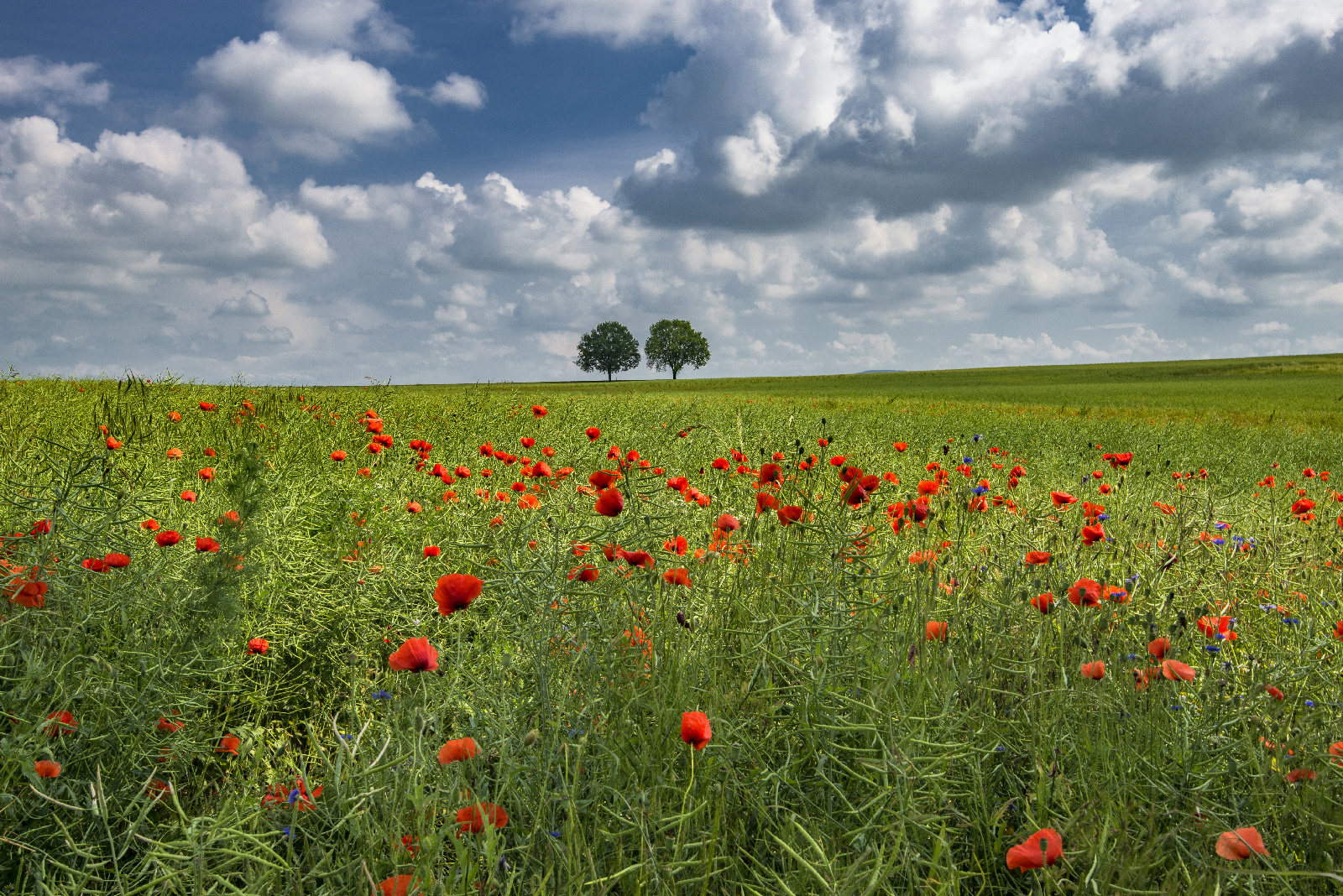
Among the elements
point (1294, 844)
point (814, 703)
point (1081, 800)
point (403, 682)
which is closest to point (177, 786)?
point (403, 682)

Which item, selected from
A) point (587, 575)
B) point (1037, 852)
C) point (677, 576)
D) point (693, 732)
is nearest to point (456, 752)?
point (693, 732)

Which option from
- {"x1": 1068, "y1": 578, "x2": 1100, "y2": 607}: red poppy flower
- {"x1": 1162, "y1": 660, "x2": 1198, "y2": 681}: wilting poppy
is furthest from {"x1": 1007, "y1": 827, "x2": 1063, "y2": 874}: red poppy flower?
{"x1": 1068, "y1": 578, "x2": 1100, "y2": 607}: red poppy flower

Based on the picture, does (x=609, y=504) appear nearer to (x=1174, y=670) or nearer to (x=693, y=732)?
(x=693, y=732)

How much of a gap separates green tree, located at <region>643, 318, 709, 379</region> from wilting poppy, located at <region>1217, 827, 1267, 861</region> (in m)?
73.1

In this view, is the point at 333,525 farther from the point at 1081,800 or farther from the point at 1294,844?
the point at 1294,844

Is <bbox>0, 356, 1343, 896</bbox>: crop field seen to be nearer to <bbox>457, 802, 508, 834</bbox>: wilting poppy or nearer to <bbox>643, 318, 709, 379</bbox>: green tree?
<bbox>457, 802, 508, 834</bbox>: wilting poppy

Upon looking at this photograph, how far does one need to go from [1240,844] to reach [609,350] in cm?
7660

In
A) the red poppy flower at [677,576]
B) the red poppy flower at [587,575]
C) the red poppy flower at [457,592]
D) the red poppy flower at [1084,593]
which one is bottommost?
the red poppy flower at [1084,593]

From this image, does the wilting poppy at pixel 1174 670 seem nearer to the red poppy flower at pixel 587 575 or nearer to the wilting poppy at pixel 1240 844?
the wilting poppy at pixel 1240 844

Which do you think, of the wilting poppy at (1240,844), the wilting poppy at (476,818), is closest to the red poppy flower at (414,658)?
the wilting poppy at (476,818)

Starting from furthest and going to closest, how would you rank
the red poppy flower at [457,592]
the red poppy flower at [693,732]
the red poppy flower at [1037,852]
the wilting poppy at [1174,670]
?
the wilting poppy at [1174,670]
the red poppy flower at [457,592]
the red poppy flower at [693,732]
the red poppy flower at [1037,852]

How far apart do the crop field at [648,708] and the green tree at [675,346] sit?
7153 centimetres

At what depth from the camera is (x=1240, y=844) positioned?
1164mm

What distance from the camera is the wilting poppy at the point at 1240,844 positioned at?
1.15 metres
